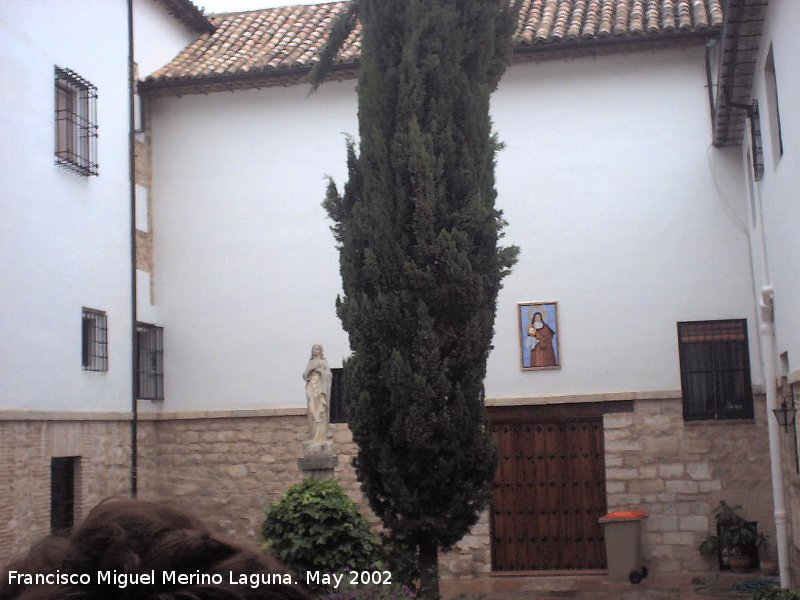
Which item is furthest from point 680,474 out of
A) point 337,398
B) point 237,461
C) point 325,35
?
point 325,35

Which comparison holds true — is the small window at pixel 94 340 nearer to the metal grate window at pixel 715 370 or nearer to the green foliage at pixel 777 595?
the metal grate window at pixel 715 370

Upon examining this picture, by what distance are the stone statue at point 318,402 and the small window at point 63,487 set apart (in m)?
3.56

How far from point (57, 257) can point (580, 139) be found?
741 cm

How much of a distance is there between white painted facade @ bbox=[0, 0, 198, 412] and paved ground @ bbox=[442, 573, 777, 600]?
5639mm

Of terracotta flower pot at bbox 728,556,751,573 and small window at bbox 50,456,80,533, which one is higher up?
small window at bbox 50,456,80,533

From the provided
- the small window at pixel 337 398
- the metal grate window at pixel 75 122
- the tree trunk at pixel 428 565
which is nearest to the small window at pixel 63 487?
the small window at pixel 337 398

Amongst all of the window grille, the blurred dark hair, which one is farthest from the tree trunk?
the blurred dark hair

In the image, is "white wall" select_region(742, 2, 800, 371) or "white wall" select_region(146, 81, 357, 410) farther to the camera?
"white wall" select_region(146, 81, 357, 410)

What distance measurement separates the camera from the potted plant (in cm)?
1355

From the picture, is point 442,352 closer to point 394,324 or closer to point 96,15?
point 394,324

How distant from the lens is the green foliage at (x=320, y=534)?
32.1 ft

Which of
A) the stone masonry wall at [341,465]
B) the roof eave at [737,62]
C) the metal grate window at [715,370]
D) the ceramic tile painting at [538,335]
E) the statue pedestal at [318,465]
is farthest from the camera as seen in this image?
the ceramic tile painting at [538,335]

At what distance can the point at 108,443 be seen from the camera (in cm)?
1443

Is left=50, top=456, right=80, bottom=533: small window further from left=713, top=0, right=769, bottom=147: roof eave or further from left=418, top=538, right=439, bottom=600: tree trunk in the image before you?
left=713, top=0, right=769, bottom=147: roof eave
